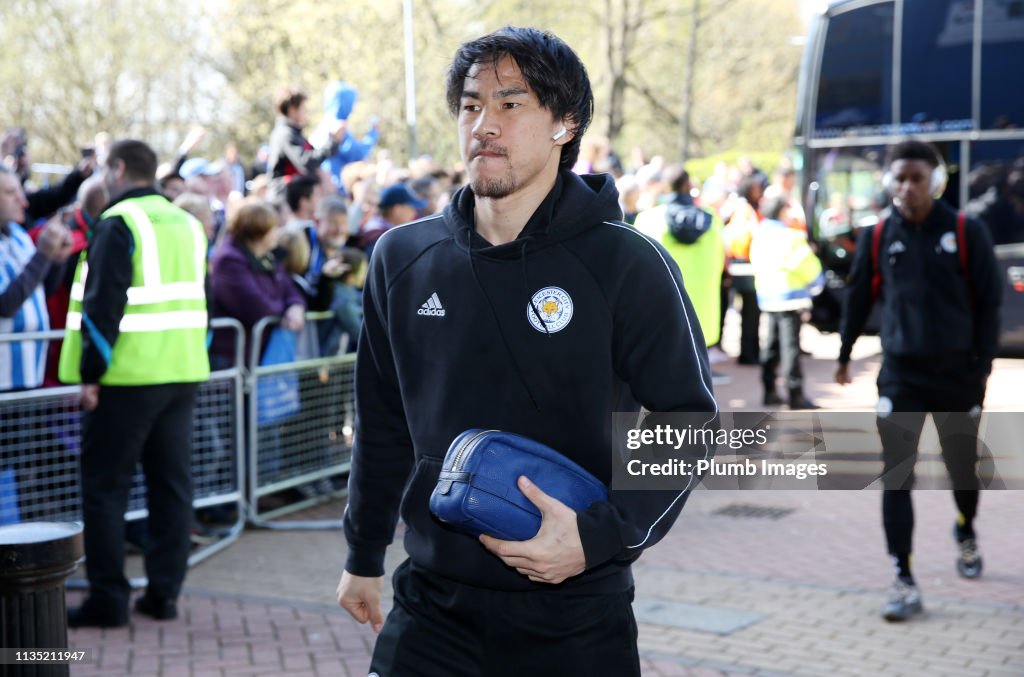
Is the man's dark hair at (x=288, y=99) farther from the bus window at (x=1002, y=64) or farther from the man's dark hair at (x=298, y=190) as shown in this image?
the bus window at (x=1002, y=64)

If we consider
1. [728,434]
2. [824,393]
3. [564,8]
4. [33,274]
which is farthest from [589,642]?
[564,8]

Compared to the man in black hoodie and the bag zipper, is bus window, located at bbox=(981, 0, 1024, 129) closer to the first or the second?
the man in black hoodie

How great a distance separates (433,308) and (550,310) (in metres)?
0.29

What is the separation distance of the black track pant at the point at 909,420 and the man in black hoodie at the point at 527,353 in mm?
3392

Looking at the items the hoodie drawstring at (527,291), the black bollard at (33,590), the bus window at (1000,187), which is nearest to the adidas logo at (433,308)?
the hoodie drawstring at (527,291)

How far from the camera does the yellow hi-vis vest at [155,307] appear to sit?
5.72 m

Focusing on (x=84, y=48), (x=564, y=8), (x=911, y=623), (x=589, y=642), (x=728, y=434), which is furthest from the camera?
(x=564, y=8)

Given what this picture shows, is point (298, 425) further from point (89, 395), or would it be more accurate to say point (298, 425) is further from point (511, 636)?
point (511, 636)

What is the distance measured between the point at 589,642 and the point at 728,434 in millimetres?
634

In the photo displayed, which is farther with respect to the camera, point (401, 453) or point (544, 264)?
point (401, 453)

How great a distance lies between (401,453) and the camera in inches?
124

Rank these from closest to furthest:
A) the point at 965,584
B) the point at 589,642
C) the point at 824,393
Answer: the point at 589,642, the point at 965,584, the point at 824,393

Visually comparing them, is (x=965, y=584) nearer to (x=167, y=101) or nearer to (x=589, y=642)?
(x=589, y=642)

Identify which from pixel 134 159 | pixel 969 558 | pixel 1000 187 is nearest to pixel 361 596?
pixel 134 159
